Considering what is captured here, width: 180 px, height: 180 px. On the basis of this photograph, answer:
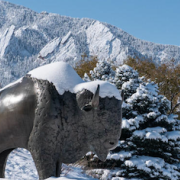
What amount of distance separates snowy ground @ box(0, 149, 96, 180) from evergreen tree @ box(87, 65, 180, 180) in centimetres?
77

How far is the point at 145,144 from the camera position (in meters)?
8.30

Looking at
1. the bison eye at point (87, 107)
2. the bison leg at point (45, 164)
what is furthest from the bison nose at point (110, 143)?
the bison leg at point (45, 164)

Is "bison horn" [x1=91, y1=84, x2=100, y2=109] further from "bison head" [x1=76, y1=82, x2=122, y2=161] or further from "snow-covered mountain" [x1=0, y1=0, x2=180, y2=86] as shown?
"snow-covered mountain" [x1=0, y1=0, x2=180, y2=86]

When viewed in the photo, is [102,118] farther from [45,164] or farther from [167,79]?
[167,79]

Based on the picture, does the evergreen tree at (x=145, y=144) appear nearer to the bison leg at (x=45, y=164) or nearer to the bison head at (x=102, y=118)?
the bison head at (x=102, y=118)

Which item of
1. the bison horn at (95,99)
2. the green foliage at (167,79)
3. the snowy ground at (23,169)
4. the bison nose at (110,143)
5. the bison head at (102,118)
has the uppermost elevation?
the green foliage at (167,79)

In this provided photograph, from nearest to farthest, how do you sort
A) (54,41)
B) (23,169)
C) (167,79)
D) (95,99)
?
(95,99) → (23,169) → (167,79) → (54,41)

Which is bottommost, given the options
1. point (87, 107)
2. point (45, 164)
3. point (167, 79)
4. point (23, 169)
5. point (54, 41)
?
point (23, 169)

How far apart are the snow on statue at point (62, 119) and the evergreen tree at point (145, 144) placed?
502cm

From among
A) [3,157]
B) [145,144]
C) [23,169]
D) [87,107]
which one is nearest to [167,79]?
[145,144]

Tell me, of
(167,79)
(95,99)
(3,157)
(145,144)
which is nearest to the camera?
(95,99)

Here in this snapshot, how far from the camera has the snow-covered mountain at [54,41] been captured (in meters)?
97.0

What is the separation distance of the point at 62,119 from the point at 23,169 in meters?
4.67

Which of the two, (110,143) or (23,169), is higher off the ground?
(110,143)
